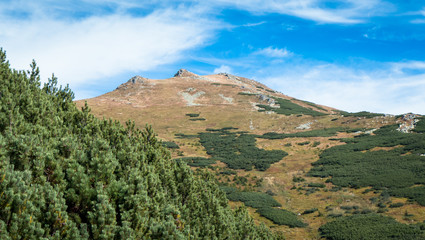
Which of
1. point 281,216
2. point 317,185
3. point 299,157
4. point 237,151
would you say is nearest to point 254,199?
point 281,216

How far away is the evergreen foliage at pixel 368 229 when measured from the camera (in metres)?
21.9

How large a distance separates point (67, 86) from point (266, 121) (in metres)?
68.2

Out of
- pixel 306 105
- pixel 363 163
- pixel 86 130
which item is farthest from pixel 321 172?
pixel 306 105

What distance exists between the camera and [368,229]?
23.8m

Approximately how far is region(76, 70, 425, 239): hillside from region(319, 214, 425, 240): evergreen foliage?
96 millimetres

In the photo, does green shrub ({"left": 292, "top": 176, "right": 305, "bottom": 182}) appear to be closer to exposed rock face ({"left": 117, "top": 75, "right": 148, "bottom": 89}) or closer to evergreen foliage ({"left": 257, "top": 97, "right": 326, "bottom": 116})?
evergreen foliage ({"left": 257, "top": 97, "right": 326, "bottom": 116})

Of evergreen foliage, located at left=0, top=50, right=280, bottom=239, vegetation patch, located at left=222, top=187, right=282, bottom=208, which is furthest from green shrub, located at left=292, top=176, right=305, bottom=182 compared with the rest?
evergreen foliage, located at left=0, top=50, right=280, bottom=239

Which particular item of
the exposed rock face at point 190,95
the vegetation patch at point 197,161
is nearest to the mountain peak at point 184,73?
the exposed rock face at point 190,95

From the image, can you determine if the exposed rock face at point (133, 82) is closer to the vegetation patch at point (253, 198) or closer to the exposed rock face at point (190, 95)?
the exposed rock face at point (190, 95)

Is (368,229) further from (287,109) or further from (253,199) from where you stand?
(287,109)

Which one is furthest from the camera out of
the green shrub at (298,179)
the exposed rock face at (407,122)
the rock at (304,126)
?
the rock at (304,126)

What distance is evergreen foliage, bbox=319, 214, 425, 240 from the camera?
71.7 ft

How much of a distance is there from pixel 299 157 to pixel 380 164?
13686 mm

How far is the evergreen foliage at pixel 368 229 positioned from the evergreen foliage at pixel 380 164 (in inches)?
255
